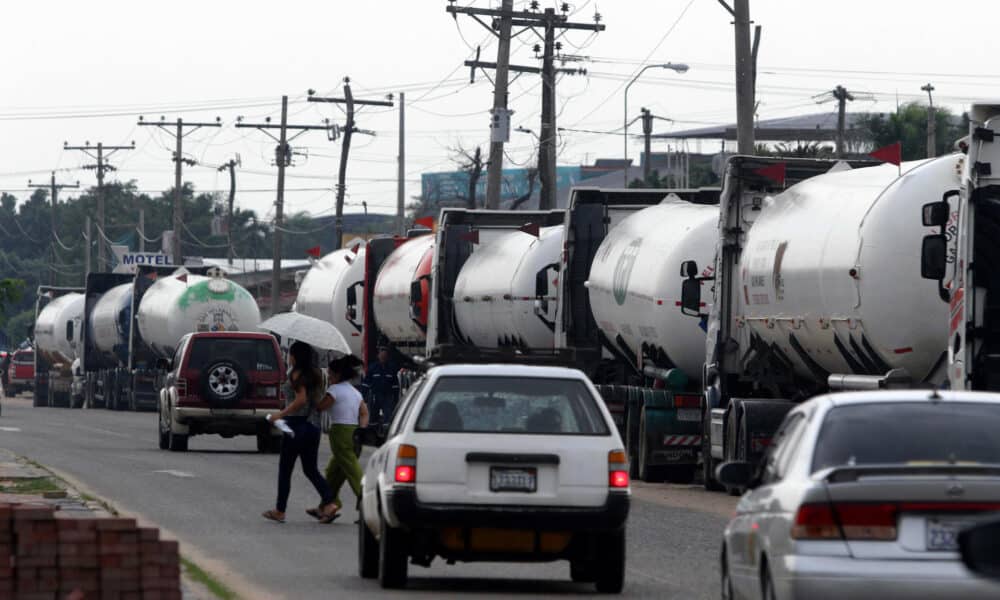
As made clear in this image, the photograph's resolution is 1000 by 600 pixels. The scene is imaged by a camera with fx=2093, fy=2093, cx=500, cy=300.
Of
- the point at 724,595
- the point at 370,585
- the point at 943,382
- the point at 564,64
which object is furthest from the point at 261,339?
the point at 564,64

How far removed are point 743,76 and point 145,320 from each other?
27416 millimetres

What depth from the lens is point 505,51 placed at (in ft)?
153

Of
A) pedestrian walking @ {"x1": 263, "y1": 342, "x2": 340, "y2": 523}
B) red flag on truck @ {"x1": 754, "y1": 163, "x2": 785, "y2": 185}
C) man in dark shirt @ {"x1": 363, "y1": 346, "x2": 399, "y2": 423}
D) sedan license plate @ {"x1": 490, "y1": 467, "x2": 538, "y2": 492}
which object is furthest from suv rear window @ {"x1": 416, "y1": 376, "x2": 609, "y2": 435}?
man in dark shirt @ {"x1": 363, "y1": 346, "x2": 399, "y2": 423}

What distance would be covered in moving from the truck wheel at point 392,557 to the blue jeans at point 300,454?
5.28m

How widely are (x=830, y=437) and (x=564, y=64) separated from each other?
49675 millimetres

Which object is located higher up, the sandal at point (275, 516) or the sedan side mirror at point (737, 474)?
the sedan side mirror at point (737, 474)

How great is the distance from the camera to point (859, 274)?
62.4 ft

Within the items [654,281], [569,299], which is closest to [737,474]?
[654,281]

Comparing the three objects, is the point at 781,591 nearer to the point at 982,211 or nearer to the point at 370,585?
the point at 370,585

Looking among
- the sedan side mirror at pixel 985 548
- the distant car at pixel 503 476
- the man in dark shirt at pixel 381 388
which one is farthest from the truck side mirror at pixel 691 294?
the sedan side mirror at pixel 985 548

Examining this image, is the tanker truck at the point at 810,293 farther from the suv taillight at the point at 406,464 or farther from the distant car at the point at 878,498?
the distant car at the point at 878,498

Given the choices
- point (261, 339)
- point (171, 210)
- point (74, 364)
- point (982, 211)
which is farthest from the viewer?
point (171, 210)

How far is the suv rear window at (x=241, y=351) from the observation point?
3250cm

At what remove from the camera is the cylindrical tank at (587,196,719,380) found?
25391 millimetres
